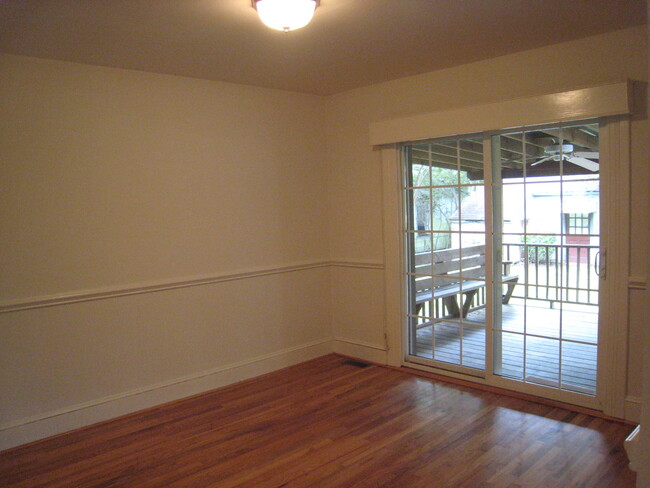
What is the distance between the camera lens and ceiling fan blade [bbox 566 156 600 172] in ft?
10.4

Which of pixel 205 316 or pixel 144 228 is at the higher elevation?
pixel 144 228

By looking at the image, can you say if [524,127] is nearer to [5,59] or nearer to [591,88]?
[591,88]

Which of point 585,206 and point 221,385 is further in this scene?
point 221,385

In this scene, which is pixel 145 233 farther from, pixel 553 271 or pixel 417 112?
pixel 553 271

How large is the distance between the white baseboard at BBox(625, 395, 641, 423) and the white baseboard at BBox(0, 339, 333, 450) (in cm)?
257

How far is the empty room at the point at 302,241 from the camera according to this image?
272 centimetres

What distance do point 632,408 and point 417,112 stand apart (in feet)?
8.56

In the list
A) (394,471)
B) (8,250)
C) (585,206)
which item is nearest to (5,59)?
(8,250)

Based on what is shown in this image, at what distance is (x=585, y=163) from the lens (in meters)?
3.22

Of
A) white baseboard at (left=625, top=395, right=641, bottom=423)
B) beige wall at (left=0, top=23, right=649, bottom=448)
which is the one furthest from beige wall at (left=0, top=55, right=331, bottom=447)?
white baseboard at (left=625, top=395, right=641, bottom=423)

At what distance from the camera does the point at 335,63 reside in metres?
3.51

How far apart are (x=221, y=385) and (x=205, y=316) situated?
60 cm

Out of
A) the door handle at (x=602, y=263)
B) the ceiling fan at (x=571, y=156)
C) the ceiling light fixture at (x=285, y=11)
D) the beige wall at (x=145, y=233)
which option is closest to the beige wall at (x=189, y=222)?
the beige wall at (x=145, y=233)

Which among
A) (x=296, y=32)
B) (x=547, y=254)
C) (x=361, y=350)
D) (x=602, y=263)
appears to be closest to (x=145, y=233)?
(x=296, y=32)
